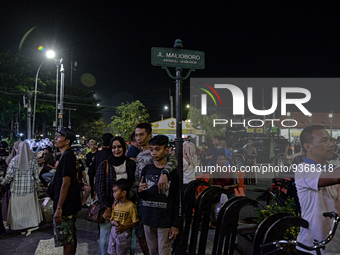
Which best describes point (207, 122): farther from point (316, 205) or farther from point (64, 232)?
point (316, 205)

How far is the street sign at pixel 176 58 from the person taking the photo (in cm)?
481

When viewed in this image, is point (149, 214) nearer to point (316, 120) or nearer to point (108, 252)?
point (108, 252)

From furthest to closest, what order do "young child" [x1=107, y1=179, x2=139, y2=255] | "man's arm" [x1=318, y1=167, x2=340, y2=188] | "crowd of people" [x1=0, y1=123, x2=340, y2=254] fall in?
"young child" [x1=107, y1=179, x2=139, y2=255] → "crowd of people" [x1=0, y1=123, x2=340, y2=254] → "man's arm" [x1=318, y1=167, x2=340, y2=188]

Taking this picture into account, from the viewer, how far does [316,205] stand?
2.25m

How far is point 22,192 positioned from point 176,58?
416 cm

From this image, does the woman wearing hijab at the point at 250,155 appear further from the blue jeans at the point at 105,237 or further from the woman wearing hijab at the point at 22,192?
the blue jeans at the point at 105,237

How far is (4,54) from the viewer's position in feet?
91.5

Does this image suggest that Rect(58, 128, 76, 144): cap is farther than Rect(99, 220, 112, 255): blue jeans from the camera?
Yes

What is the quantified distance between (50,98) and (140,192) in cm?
4334

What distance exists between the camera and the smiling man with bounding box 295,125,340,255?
217cm

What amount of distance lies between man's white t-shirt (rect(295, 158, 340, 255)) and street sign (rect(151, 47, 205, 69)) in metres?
3.21

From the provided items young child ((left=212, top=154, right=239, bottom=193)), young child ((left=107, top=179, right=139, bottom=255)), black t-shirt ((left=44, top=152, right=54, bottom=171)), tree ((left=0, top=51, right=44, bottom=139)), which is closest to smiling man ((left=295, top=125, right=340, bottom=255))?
young child ((left=107, top=179, right=139, bottom=255))

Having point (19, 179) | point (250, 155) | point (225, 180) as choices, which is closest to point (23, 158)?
point (19, 179)

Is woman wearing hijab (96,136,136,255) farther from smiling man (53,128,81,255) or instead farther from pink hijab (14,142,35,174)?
pink hijab (14,142,35,174)
